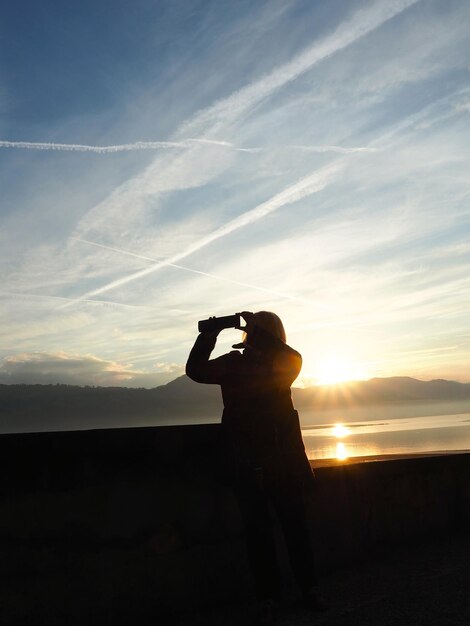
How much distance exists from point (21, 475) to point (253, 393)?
153cm

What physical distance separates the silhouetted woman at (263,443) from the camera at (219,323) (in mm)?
45

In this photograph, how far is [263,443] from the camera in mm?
3887

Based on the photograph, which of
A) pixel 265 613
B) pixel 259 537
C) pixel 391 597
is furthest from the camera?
pixel 391 597

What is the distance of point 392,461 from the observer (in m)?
5.38

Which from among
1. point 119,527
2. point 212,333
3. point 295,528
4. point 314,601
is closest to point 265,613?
point 314,601

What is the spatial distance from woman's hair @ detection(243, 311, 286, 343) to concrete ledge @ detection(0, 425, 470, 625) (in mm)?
881

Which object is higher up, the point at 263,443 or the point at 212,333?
the point at 212,333

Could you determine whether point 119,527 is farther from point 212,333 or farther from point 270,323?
point 270,323

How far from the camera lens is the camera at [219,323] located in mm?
4016

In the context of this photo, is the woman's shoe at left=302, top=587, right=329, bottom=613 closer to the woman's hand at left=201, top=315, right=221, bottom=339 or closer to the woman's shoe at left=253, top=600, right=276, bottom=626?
the woman's shoe at left=253, top=600, right=276, bottom=626

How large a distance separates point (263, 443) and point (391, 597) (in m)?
1.36

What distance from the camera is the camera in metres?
4.02

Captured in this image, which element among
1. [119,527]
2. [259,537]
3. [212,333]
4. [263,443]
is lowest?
[259,537]

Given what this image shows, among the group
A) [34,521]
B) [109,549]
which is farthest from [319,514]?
[34,521]
